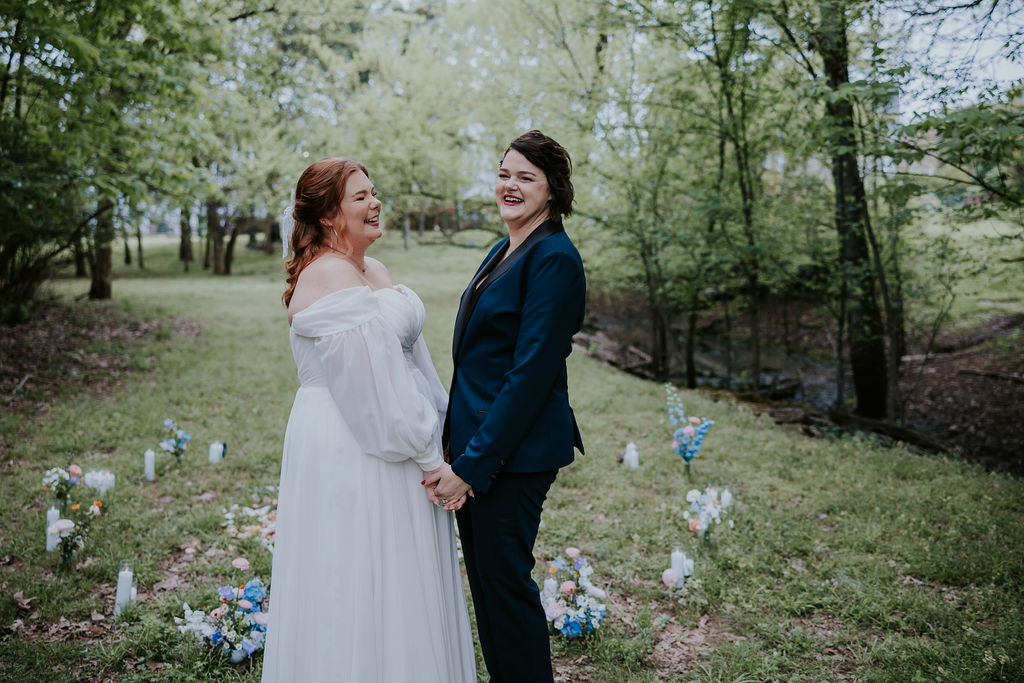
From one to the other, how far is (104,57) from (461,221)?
7718mm

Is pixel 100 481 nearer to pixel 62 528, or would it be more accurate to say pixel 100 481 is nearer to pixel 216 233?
pixel 62 528

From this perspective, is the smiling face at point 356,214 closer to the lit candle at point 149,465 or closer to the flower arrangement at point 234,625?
the flower arrangement at point 234,625

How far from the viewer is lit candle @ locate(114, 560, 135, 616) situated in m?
3.51

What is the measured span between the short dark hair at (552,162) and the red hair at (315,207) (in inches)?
25.9

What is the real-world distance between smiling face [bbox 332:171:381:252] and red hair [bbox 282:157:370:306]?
21 millimetres

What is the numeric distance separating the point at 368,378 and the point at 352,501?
466 millimetres

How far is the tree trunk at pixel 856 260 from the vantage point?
7.55m

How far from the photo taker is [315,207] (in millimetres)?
2514

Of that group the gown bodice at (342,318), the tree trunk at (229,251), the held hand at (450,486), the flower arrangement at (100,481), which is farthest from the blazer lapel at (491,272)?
the tree trunk at (229,251)

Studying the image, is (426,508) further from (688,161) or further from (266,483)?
(688,161)

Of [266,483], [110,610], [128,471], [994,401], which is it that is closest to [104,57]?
[128,471]

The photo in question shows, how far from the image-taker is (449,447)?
251 centimetres

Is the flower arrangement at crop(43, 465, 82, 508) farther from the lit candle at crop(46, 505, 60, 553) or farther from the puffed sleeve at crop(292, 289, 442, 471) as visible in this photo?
the puffed sleeve at crop(292, 289, 442, 471)

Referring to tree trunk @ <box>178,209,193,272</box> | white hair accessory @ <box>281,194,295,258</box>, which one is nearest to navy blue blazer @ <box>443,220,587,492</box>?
white hair accessory @ <box>281,194,295,258</box>
